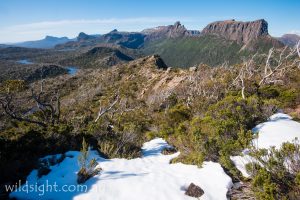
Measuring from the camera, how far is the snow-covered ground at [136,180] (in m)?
5.89

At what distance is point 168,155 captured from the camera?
29.1 feet

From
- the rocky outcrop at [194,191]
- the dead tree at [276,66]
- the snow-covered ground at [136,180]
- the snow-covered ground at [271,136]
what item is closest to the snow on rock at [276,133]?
the snow-covered ground at [271,136]

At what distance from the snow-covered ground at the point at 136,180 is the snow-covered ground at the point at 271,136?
56cm

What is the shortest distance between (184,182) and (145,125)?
30.4 feet

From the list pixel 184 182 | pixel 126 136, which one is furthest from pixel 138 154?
pixel 184 182

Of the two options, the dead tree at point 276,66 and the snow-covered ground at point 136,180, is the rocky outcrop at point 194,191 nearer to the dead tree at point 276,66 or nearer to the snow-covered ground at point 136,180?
the snow-covered ground at point 136,180

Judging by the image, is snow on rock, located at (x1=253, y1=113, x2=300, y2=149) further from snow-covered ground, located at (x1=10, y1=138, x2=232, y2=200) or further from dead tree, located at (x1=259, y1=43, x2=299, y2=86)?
dead tree, located at (x1=259, y1=43, x2=299, y2=86)

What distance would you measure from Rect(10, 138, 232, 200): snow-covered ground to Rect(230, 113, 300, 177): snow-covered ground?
1.83ft

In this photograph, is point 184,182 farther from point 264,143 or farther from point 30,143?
point 30,143

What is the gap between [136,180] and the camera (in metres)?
6.54

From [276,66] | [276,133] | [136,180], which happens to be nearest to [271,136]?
[276,133]

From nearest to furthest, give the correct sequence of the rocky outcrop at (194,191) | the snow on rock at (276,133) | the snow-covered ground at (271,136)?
the rocky outcrop at (194,191)
the snow-covered ground at (271,136)
the snow on rock at (276,133)

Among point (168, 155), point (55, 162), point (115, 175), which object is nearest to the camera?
point (115, 175)

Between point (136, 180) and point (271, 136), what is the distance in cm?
385
